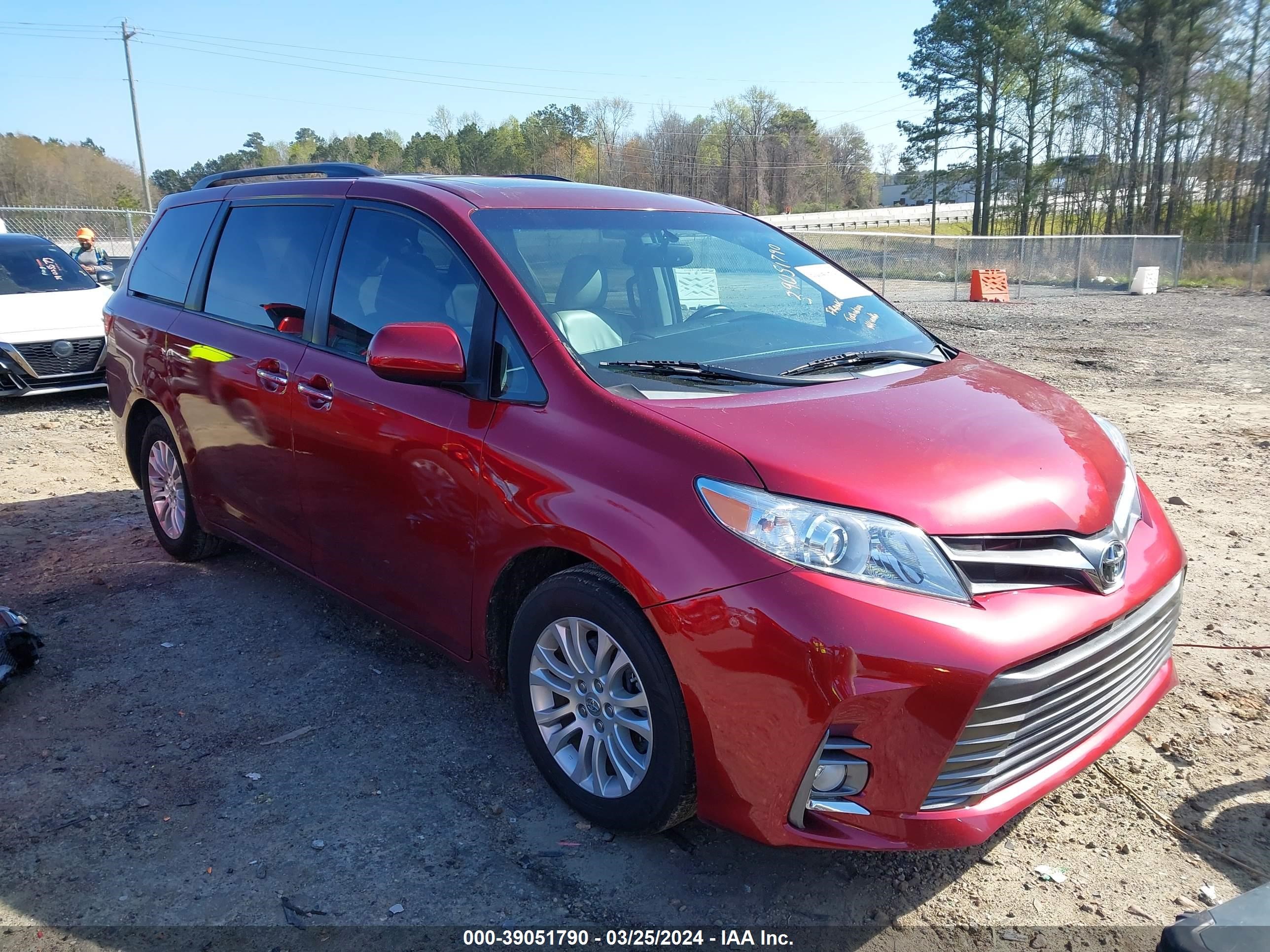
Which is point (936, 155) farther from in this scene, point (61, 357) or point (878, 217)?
point (61, 357)

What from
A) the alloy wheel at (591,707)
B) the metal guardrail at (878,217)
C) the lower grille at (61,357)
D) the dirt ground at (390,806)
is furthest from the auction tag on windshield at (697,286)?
the metal guardrail at (878,217)

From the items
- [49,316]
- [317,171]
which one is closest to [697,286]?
[317,171]

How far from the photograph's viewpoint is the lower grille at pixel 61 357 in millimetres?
9586

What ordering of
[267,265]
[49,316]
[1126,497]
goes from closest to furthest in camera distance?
[1126,497] < [267,265] < [49,316]

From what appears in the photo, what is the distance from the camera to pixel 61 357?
9.76 m

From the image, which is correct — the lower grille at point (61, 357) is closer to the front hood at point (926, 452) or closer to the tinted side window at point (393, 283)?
the tinted side window at point (393, 283)

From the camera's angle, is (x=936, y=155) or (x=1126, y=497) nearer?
(x=1126, y=497)

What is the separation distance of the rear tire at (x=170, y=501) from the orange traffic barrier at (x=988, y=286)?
75.6 ft

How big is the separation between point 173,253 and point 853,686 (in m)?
4.46

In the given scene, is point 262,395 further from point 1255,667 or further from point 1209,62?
point 1209,62

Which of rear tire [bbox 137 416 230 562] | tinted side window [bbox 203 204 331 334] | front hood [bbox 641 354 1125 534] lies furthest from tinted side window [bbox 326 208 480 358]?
rear tire [bbox 137 416 230 562]

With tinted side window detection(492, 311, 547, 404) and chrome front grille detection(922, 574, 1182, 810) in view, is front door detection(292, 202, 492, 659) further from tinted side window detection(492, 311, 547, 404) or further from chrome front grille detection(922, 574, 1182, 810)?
chrome front grille detection(922, 574, 1182, 810)

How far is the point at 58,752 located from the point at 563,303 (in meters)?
2.47

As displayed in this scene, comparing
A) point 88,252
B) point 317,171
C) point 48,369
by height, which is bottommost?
point 48,369
